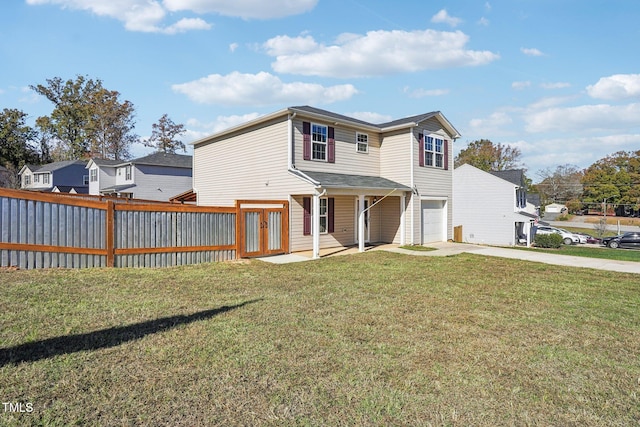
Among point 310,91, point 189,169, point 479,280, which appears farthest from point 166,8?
point 189,169

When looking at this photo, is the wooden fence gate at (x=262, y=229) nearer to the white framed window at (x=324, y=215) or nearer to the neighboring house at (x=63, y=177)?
the white framed window at (x=324, y=215)

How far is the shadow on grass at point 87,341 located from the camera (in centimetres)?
400

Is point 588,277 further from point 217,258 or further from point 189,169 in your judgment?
point 189,169

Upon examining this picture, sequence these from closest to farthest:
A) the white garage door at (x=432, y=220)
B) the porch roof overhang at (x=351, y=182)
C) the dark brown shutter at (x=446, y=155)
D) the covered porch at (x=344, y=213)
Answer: the porch roof overhang at (x=351, y=182), the covered porch at (x=344, y=213), the white garage door at (x=432, y=220), the dark brown shutter at (x=446, y=155)

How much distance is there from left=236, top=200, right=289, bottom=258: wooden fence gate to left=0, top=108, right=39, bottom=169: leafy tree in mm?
53241

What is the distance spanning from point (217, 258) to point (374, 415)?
926 cm

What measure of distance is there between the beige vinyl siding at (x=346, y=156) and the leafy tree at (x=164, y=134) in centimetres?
3693

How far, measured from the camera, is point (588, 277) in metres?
9.57

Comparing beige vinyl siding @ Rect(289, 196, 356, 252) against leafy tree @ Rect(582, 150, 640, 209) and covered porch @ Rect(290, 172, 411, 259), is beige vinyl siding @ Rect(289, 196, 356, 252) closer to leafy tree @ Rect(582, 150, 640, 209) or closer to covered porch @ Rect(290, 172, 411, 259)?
covered porch @ Rect(290, 172, 411, 259)

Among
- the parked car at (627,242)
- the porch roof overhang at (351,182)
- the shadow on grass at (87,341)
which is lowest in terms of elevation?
the parked car at (627,242)

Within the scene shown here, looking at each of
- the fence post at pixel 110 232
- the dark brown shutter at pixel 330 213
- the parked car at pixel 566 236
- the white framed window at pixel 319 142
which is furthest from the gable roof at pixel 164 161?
the parked car at pixel 566 236

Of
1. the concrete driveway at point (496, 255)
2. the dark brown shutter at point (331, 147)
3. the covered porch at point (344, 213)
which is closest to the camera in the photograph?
the concrete driveway at point (496, 255)

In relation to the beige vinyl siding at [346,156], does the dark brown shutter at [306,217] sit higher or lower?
lower

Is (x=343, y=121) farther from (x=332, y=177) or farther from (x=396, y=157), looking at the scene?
(x=396, y=157)
